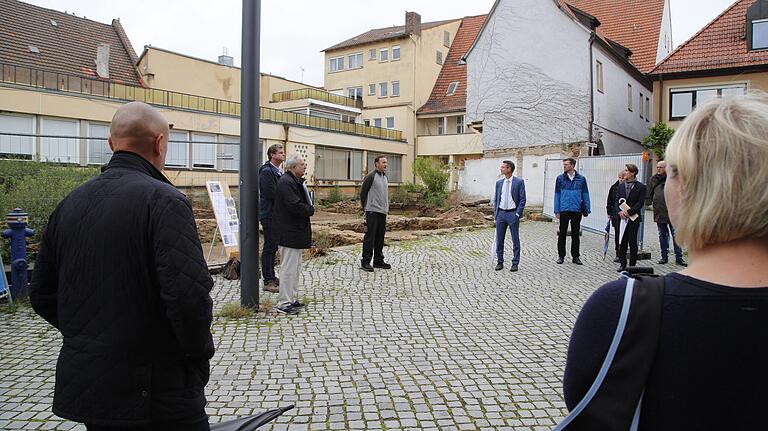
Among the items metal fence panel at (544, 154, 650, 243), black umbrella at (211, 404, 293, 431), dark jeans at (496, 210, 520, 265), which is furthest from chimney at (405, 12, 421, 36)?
black umbrella at (211, 404, 293, 431)

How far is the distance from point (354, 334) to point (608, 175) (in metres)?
9.80

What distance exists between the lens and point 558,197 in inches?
467

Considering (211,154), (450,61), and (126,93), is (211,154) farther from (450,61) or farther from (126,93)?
(450,61)

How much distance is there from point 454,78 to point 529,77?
17.9 meters

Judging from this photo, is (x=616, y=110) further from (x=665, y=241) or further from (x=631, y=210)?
(x=631, y=210)

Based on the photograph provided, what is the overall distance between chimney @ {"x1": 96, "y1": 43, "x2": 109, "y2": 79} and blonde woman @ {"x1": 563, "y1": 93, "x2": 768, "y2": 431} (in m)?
36.4

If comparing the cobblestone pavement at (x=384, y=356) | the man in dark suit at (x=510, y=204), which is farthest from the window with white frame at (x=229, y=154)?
the man in dark suit at (x=510, y=204)

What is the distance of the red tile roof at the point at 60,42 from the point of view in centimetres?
2959

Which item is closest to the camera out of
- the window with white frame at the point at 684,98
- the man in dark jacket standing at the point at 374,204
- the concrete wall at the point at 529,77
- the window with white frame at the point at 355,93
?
the man in dark jacket standing at the point at 374,204

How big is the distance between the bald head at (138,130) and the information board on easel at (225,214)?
8.11 meters

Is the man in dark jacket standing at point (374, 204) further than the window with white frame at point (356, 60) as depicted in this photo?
No

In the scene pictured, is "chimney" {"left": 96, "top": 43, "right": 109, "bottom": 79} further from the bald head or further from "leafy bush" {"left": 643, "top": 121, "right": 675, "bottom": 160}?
the bald head

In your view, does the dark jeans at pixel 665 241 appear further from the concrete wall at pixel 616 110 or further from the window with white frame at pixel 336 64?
the window with white frame at pixel 336 64

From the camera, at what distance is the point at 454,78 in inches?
1873
